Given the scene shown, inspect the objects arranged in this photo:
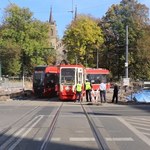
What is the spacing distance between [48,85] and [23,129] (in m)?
33.9

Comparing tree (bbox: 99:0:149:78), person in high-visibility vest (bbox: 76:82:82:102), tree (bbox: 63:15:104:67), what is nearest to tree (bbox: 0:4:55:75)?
tree (bbox: 63:15:104:67)

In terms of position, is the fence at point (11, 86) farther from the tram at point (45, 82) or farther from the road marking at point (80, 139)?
the road marking at point (80, 139)

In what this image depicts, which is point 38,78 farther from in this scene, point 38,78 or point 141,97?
point 141,97

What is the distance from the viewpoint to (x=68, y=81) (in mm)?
41156

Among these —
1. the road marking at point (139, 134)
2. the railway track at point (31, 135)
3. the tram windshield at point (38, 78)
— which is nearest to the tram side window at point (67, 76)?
the tram windshield at point (38, 78)

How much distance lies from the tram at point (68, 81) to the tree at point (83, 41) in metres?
48.9

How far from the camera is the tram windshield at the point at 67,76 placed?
135ft

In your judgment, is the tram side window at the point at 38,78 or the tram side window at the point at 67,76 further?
the tram side window at the point at 38,78

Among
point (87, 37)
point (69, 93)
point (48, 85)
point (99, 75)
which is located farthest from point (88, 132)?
point (87, 37)

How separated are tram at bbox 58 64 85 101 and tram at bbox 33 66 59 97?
8.93 metres

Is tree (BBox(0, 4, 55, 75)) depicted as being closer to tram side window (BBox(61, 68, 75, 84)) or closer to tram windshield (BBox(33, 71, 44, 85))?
tram windshield (BBox(33, 71, 44, 85))

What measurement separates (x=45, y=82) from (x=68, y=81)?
9831 millimetres

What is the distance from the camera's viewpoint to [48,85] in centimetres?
5122

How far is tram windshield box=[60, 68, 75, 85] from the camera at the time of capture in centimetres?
4112
